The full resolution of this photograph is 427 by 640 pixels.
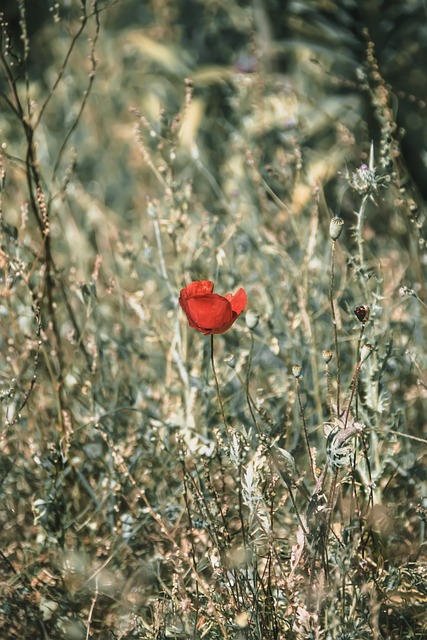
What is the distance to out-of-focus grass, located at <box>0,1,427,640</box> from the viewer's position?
41.9 inches

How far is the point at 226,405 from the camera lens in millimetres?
1481

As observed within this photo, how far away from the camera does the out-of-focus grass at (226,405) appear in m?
1.06

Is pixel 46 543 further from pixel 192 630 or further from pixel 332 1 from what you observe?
pixel 332 1

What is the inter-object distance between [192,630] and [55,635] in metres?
0.21

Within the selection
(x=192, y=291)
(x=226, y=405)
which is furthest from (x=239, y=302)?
(x=226, y=405)

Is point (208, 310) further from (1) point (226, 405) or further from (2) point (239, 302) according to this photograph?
(1) point (226, 405)

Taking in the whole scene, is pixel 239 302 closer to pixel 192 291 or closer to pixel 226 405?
pixel 192 291

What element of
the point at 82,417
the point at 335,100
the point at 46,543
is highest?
the point at 335,100

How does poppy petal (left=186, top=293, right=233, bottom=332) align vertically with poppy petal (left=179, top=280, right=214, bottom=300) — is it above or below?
below

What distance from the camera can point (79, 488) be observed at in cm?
145

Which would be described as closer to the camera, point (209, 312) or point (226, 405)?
point (209, 312)

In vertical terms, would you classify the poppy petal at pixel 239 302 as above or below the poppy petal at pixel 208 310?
above

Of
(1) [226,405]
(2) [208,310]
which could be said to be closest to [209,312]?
(2) [208,310]

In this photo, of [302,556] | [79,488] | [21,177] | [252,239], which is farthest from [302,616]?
[21,177]
